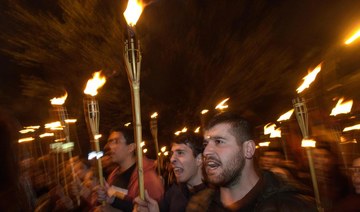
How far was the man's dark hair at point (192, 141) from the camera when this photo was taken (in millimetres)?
5164

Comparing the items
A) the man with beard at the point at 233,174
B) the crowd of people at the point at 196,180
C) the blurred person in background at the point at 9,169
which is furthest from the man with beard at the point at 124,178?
the blurred person in background at the point at 9,169

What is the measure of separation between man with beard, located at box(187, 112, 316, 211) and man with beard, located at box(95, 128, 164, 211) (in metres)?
1.42

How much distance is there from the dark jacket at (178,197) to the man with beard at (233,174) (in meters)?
0.94

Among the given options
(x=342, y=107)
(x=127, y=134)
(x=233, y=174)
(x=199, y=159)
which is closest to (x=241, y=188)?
(x=233, y=174)

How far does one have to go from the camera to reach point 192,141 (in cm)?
520

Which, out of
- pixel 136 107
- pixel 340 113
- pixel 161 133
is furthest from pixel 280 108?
pixel 136 107

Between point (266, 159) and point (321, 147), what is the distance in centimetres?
149

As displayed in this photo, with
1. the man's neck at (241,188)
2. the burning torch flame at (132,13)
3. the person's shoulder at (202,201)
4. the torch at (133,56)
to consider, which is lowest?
the person's shoulder at (202,201)

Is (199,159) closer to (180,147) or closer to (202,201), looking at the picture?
(180,147)

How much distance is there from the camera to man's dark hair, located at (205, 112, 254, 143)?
347 centimetres

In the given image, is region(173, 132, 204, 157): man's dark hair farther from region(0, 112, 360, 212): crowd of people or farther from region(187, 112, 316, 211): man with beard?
region(187, 112, 316, 211): man with beard

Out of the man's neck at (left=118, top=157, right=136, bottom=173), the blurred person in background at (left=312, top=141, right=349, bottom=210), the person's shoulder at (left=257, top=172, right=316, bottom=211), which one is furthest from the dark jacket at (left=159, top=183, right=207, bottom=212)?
the blurred person in background at (left=312, top=141, right=349, bottom=210)

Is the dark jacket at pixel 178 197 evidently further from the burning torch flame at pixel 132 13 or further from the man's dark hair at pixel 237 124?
the burning torch flame at pixel 132 13

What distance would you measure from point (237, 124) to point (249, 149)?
0.28m
